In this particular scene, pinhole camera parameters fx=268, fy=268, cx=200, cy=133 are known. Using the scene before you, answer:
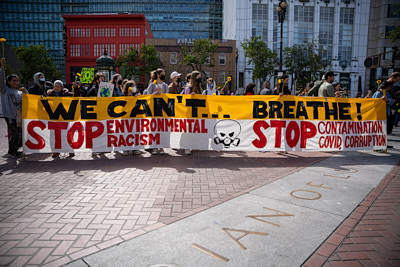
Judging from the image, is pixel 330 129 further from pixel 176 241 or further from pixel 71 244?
pixel 71 244

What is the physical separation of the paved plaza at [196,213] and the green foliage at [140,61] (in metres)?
40.4

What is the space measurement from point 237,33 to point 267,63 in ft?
36.1

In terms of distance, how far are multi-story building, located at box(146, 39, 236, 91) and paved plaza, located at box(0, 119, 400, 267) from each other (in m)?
44.6

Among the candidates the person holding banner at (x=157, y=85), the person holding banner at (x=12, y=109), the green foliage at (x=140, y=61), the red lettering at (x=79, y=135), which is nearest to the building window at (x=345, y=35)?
the green foliage at (x=140, y=61)

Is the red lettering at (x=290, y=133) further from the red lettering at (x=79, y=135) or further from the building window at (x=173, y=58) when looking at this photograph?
the building window at (x=173, y=58)

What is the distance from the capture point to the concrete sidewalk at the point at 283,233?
2673 mm

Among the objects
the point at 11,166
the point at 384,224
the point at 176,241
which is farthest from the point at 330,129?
the point at 11,166

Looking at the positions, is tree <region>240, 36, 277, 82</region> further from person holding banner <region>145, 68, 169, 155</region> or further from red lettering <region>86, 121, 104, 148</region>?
red lettering <region>86, 121, 104, 148</region>

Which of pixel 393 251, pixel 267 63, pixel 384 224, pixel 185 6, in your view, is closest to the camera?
pixel 393 251

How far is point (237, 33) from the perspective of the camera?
159 ft

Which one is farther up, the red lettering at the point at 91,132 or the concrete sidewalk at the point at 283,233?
the red lettering at the point at 91,132

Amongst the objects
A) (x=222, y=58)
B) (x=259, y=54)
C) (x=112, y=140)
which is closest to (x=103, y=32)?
(x=222, y=58)

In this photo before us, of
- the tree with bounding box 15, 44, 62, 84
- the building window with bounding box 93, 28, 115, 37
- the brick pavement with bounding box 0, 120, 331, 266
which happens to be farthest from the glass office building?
the brick pavement with bounding box 0, 120, 331, 266

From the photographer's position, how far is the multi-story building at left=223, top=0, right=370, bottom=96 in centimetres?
4778
